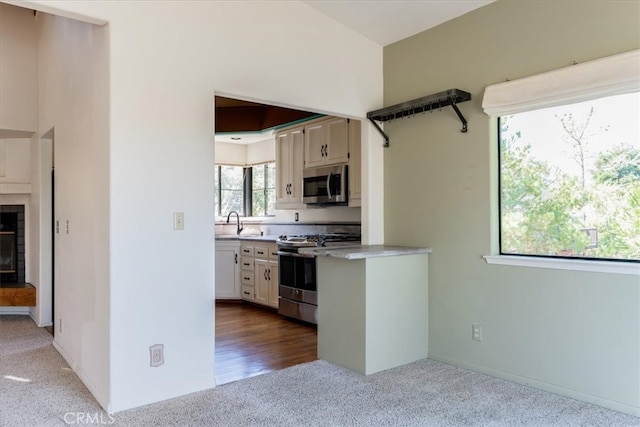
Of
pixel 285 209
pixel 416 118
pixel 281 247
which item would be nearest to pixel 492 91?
pixel 416 118

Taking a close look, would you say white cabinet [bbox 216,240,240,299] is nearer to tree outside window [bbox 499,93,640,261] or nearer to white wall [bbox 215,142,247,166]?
white wall [bbox 215,142,247,166]

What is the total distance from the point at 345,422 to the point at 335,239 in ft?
8.19

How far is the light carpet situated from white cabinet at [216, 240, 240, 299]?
263cm

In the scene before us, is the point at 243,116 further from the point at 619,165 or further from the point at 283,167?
the point at 619,165

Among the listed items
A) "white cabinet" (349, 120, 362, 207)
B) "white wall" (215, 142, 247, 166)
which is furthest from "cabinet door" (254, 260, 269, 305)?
"white wall" (215, 142, 247, 166)

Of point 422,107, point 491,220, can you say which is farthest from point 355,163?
point 491,220

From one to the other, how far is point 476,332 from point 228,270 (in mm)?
3566

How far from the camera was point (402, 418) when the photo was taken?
8.05 ft

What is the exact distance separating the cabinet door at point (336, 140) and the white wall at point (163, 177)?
1.48 m

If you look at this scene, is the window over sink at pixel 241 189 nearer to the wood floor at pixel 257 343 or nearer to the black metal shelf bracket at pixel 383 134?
the wood floor at pixel 257 343

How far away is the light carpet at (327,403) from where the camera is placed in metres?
2.43

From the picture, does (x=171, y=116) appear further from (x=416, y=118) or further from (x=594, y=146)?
(x=594, y=146)

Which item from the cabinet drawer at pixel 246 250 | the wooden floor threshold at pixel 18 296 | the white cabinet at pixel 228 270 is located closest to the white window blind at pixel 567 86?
the cabinet drawer at pixel 246 250

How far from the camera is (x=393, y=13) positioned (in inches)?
132
